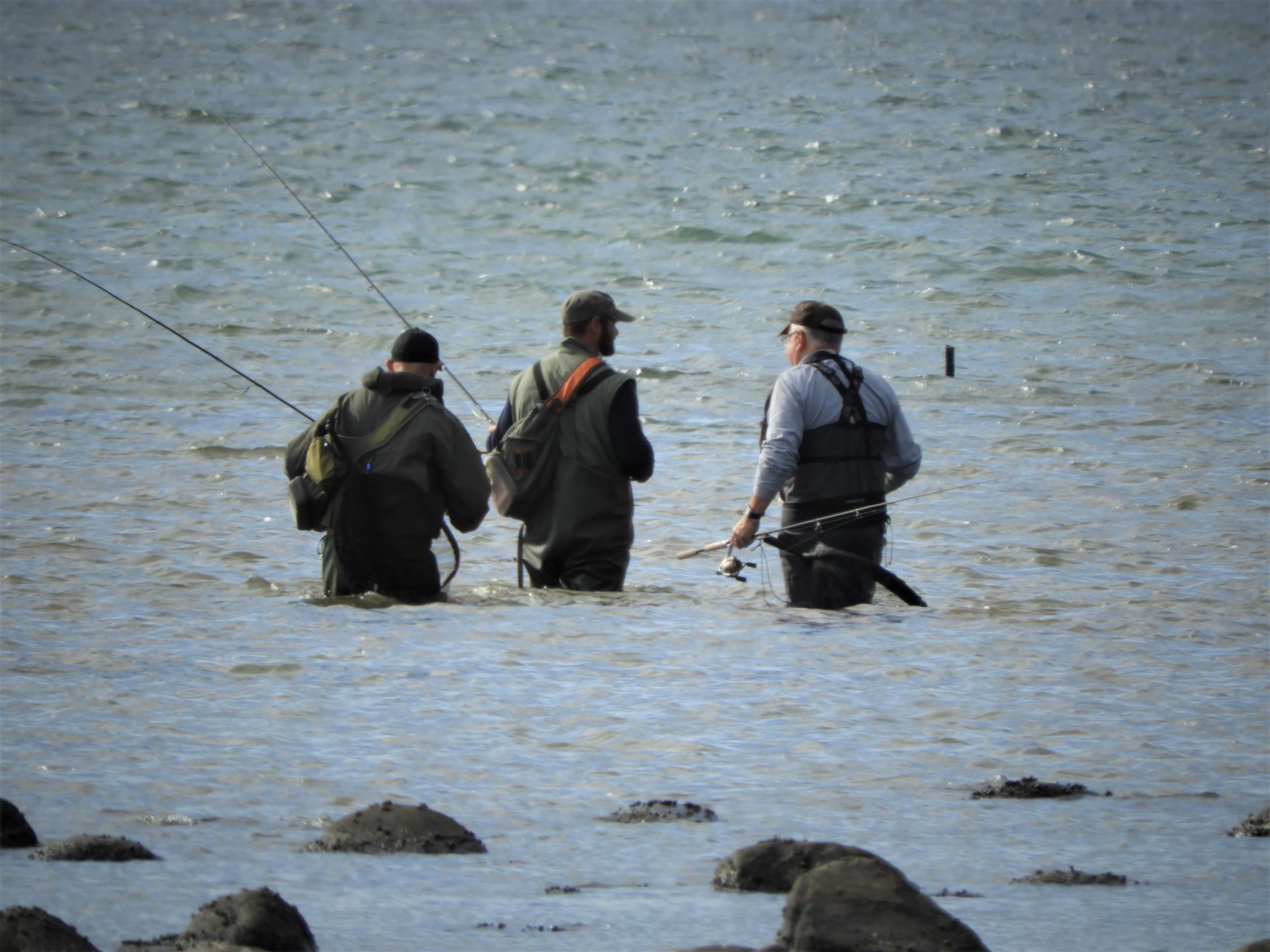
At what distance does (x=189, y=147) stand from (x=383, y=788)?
4129 cm

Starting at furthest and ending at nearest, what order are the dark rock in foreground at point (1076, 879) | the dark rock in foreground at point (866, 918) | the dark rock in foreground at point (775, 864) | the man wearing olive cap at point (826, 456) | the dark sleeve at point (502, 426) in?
the dark sleeve at point (502, 426) < the man wearing olive cap at point (826, 456) < the dark rock in foreground at point (1076, 879) < the dark rock in foreground at point (775, 864) < the dark rock in foreground at point (866, 918)

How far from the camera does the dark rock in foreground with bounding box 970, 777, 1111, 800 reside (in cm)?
580

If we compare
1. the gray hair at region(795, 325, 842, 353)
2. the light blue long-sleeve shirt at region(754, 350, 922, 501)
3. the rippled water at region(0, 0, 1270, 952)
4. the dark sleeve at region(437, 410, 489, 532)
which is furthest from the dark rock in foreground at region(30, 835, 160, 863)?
the gray hair at region(795, 325, 842, 353)

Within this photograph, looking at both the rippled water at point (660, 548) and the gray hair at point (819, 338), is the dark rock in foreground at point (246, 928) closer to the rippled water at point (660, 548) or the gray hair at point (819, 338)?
the rippled water at point (660, 548)

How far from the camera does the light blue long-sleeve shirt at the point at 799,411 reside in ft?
25.9

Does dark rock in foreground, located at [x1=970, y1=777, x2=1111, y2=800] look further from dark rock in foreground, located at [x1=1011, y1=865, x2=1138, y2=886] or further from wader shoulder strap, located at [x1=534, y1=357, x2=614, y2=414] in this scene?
wader shoulder strap, located at [x1=534, y1=357, x2=614, y2=414]

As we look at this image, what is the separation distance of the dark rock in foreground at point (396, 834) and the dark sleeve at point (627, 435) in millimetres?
3121

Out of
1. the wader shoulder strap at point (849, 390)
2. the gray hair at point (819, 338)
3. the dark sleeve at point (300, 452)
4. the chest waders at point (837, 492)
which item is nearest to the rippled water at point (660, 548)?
the chest waders at point (837, 492)

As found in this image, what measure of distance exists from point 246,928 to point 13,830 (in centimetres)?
122

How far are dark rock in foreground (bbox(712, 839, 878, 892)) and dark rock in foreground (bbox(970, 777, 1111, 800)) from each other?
1082 millimetres

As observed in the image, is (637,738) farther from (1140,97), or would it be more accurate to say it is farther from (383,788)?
(1140,97)

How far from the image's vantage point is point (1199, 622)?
30.1 feet

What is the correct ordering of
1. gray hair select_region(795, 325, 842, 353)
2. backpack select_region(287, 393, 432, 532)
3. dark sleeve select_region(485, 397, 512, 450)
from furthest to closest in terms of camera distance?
dark sleeve select_region(485, 397, 512, 450)
gray hair select_region(795, 325, 842, 353)
backpack select_region(287, 393, 432, 532)

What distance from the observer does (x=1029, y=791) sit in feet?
19.1
